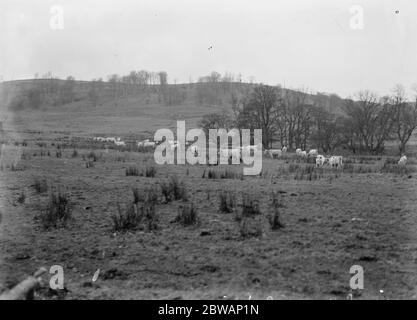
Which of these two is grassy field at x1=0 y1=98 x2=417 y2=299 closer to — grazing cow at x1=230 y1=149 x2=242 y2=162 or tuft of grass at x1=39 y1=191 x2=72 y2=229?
tuft of grass at x1=39 y1=191 x2=72 y2=229

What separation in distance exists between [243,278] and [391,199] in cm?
555

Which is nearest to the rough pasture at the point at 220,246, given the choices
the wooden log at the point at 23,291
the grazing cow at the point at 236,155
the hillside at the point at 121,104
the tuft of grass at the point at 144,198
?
the tuft of grass at the point at 144,198

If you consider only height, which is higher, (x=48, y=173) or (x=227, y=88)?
(x=227, y=88)

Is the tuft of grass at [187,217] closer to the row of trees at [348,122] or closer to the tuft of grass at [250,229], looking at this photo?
the tuft of grass at [250,229]

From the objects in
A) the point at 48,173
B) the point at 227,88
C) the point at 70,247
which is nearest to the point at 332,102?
the point at 227,88

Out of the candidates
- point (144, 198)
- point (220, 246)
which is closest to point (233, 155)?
point (144, 198)

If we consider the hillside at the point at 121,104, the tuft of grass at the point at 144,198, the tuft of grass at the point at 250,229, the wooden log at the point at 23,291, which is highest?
the hillside at the point at 121,104

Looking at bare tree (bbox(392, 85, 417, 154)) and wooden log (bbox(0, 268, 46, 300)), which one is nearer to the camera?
wooden log (bbox(0, 268, 46, 300))

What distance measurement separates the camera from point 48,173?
13.6m

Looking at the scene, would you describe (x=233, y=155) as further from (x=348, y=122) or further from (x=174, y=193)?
(x=348, y=122)

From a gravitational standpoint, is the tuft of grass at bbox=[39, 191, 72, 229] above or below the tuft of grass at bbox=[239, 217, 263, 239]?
above

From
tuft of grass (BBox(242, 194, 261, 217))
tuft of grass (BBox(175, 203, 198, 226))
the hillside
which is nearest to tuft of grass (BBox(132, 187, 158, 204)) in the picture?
tuft of grass (BBox(175, 203, 198, 226))

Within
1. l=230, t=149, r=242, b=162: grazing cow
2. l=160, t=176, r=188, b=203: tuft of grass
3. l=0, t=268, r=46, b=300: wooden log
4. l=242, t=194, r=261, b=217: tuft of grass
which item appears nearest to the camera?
l=0, t=268, r=46, b=300: wooden log
